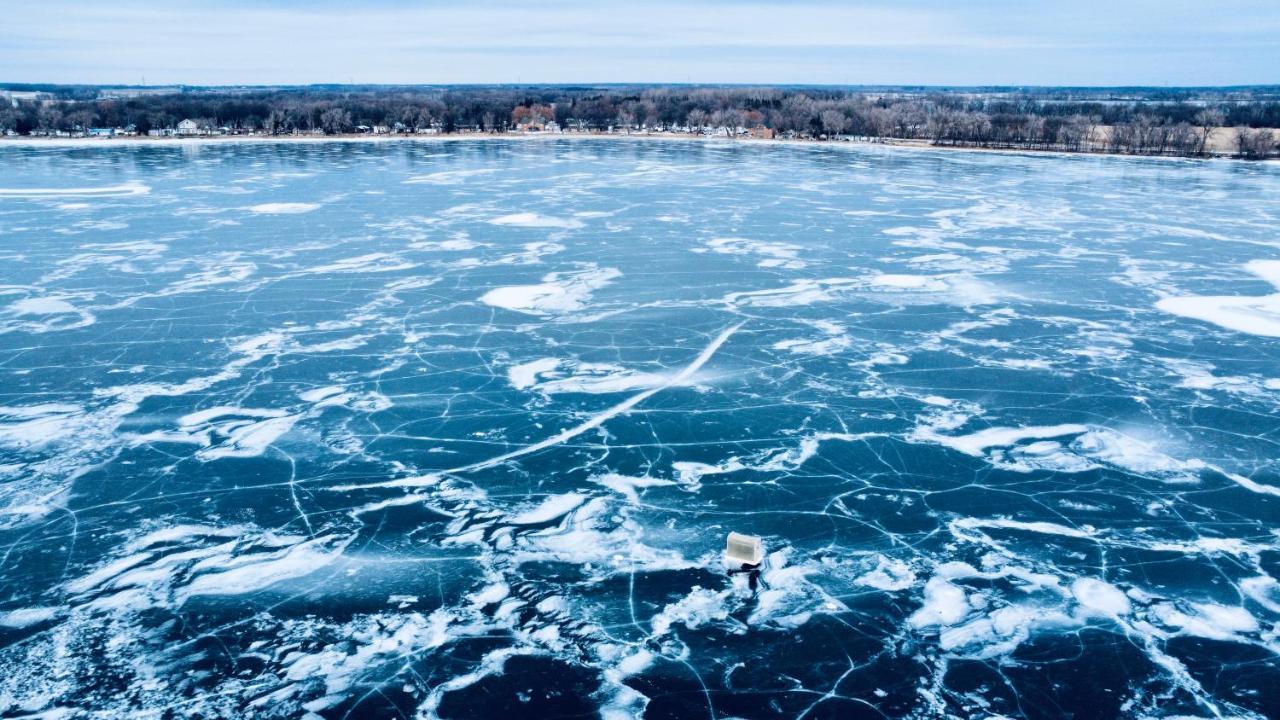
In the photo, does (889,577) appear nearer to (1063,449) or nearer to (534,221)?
(1063,449)

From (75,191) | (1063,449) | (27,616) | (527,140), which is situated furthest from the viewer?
(527,140)

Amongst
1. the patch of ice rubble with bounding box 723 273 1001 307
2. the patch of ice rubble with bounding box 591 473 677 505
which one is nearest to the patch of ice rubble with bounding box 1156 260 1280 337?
the patch of ice rubble with bounding box 723 273 1001 307

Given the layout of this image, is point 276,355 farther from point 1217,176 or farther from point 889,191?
A: point 1217,176

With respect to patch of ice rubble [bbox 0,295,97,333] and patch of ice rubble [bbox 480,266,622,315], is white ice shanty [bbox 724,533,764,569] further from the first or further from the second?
patch of ice rubble [bbox 0,295,97,333]

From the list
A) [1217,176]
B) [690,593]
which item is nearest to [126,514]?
[690,593]

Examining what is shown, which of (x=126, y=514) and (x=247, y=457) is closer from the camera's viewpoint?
(x=126, y=514)

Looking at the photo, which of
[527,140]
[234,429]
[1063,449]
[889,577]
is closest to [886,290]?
[1063,449]

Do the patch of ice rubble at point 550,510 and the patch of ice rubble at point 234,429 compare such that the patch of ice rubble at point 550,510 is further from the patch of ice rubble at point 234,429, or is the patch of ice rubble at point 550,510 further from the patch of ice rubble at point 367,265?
the patch of ice rubble at point 367,265
